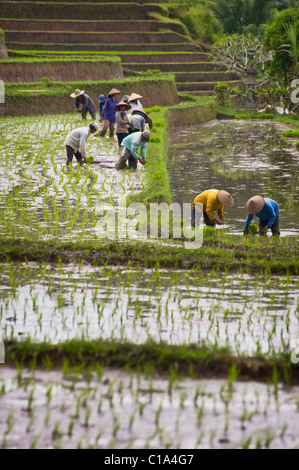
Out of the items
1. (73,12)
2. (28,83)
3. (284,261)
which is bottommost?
(284,261)

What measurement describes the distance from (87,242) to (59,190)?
2.97 m

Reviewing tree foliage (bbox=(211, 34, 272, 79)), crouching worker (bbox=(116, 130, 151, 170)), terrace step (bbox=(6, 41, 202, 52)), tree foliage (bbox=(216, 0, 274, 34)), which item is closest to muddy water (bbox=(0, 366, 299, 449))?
crouching worker (bbox=(116, 130, 151, 170))

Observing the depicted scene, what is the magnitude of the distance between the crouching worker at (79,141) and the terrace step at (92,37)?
1780cm

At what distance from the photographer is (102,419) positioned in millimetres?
3045

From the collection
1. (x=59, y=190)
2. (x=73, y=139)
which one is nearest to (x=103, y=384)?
(x=59, y=190)

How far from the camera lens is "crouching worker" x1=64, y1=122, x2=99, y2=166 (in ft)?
32.5

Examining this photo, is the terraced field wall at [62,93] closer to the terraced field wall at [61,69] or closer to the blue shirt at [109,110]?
the terraced field wall at [61,69]

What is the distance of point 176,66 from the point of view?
2822 centimetres

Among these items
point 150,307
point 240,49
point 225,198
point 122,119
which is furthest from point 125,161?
point 240,49

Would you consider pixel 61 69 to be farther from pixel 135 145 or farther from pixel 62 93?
pixel 135 145

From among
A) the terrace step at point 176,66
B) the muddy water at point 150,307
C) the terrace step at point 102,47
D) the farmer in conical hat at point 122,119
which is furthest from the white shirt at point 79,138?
the terrace step at point 176,66

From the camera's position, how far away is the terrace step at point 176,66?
27.9 m

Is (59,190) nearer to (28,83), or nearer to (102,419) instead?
(102,419)

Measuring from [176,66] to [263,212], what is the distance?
22.6 m
